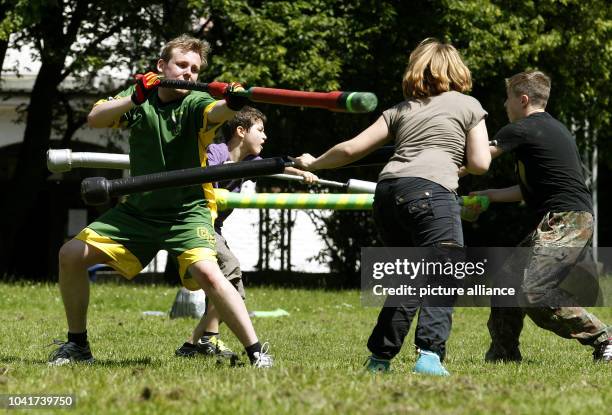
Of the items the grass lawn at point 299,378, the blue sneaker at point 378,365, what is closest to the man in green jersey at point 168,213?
the grass lawn at point 299,378

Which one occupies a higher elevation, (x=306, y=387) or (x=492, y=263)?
(x=306, y=387)

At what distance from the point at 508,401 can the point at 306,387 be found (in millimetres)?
894

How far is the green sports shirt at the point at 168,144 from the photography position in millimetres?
6121

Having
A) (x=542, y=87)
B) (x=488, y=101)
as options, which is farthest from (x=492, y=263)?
(x=542, y=87)

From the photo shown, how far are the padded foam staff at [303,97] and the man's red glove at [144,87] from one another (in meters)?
0.05

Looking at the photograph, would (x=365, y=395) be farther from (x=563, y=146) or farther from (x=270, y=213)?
(x=270, y=213)

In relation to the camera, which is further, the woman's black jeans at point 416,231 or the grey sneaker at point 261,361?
the grey sneaker at point 261,361

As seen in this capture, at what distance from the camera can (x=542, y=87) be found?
23.4 ft

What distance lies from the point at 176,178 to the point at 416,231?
1.29 m

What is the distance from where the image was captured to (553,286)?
6863mm

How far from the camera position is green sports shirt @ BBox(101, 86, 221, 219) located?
612 centimetres

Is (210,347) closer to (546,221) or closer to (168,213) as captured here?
(168,213)

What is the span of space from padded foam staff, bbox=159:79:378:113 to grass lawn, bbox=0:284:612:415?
4.26ft

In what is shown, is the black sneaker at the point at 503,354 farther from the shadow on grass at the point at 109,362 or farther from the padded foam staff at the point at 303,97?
the padded foam staff at the point at 303,97
